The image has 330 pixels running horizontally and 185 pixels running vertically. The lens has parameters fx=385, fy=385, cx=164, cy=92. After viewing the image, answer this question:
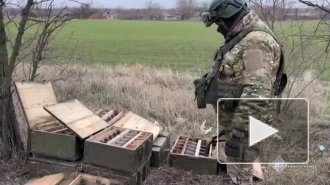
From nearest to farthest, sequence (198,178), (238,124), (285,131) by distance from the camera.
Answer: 1. (238,124)
2. (198,178)
3. (285,131)

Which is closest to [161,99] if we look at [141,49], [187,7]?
[187,7]

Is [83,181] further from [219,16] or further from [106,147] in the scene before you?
[219,16]

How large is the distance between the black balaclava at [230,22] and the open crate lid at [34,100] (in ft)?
7.05

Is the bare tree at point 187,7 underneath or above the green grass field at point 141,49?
above

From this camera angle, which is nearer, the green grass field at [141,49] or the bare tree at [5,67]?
the bare tree at [5,67]

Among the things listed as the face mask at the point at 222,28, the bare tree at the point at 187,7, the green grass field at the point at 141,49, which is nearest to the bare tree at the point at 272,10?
the green grass field at the point at 141,49

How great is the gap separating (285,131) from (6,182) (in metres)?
3.75

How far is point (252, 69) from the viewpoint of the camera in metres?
3.27

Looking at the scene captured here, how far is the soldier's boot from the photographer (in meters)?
3.94

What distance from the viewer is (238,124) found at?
335cm

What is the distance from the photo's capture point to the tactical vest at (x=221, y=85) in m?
3.50

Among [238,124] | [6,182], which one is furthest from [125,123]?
[238,124]

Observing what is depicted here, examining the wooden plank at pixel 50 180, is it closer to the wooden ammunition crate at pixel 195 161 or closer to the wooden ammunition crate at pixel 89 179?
the wooden ammunition crate at pixel 89 179
